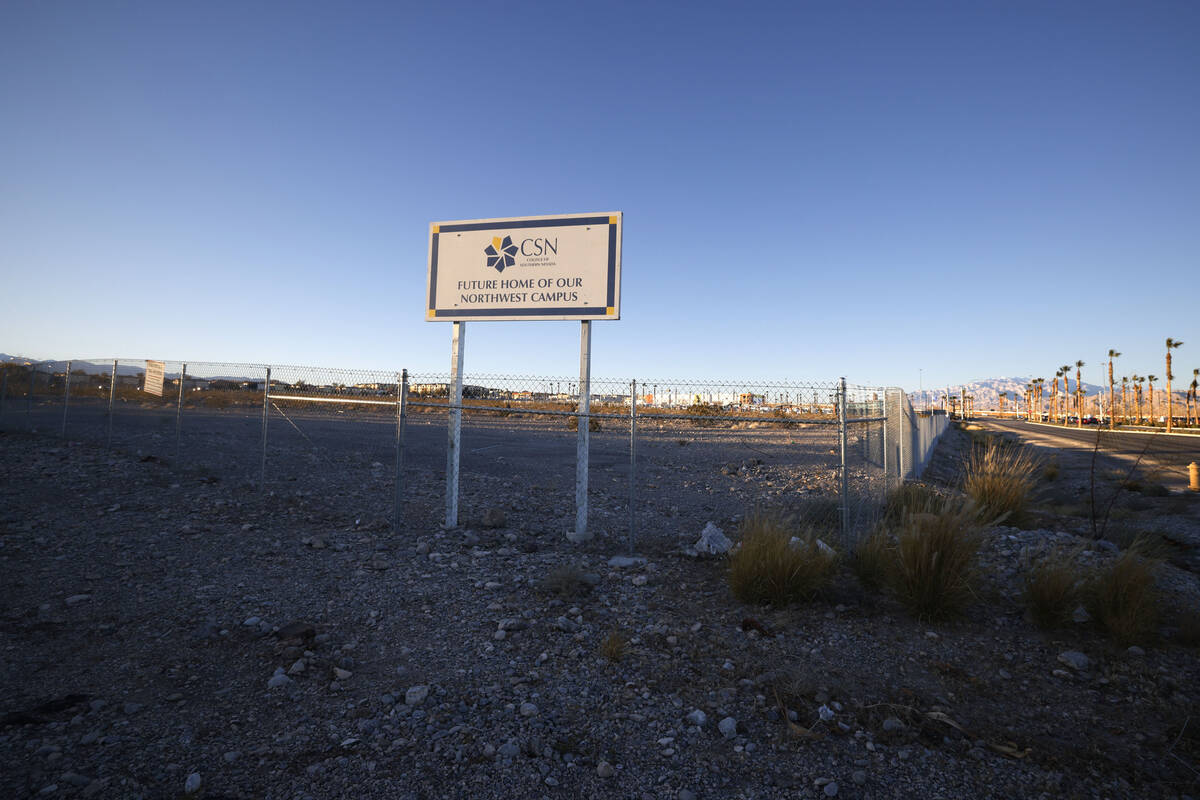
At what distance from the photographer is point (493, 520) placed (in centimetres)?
859

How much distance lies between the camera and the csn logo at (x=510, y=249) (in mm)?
8008

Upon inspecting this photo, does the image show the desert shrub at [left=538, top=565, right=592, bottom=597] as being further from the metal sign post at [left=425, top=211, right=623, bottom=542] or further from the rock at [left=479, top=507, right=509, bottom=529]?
the rock at [left=479, top=507, right=509, bottom=529]

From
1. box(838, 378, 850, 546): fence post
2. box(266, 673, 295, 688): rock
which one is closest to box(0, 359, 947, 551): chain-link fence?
box(838, 378, 850, 546): fence post

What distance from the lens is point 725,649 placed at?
468cm

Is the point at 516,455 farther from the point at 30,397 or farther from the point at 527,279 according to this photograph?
the point at 30,397

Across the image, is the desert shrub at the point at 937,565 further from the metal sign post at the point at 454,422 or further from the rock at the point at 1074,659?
the metal sign post at the point at 454,422

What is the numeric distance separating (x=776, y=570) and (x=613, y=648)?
1.94m

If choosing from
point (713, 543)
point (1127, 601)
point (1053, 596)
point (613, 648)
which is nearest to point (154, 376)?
point (713, 543)

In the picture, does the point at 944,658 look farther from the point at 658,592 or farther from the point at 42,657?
the point at 42,657

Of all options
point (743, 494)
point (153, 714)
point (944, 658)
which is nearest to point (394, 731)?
point (153, 714)

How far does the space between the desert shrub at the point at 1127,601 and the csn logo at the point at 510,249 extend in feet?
22.9

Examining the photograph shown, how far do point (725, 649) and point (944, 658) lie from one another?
68.6 inches

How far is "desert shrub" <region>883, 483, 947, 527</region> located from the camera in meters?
8.49

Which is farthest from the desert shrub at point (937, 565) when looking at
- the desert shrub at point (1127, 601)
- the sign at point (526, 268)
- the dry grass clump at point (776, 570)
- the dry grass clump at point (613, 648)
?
the sign at point (526, 268)
